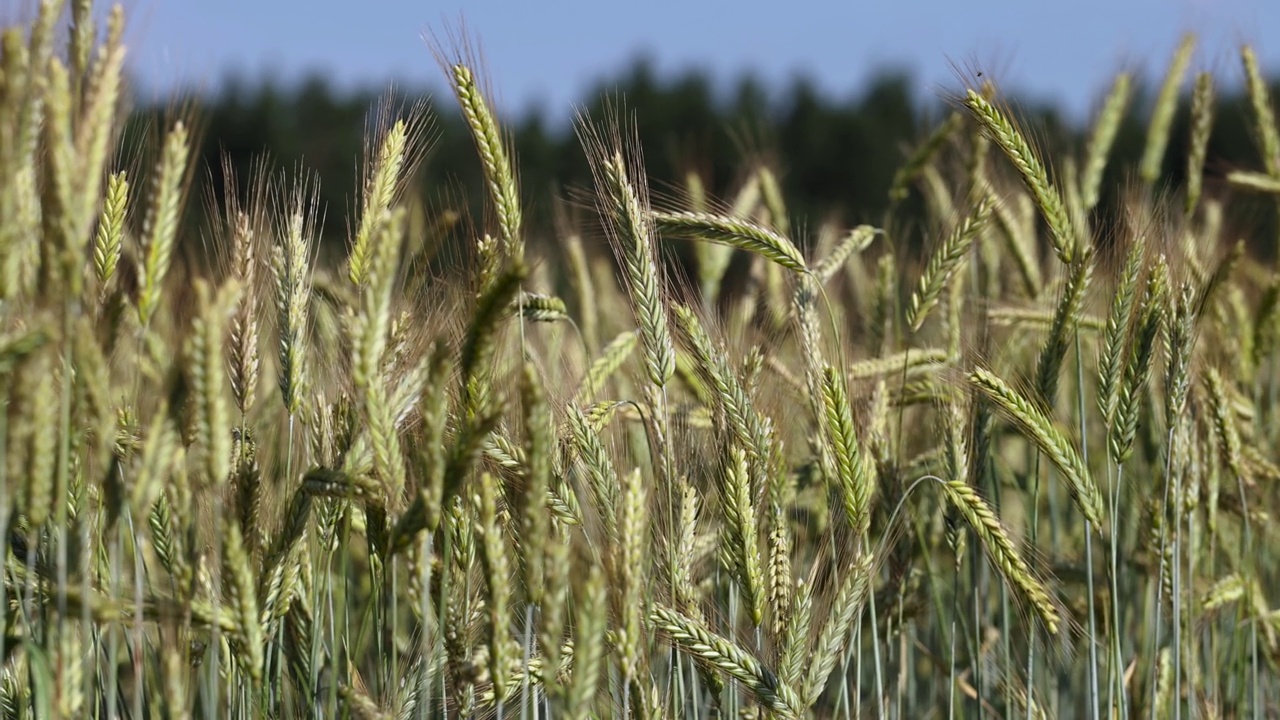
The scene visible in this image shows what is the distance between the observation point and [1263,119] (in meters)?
3.69

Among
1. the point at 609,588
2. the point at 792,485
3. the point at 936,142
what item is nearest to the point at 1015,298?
the point at 936,142

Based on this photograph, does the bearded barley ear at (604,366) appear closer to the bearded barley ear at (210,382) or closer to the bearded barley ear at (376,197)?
the bearded barley ear at (376,197)

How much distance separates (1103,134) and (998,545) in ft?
7.70

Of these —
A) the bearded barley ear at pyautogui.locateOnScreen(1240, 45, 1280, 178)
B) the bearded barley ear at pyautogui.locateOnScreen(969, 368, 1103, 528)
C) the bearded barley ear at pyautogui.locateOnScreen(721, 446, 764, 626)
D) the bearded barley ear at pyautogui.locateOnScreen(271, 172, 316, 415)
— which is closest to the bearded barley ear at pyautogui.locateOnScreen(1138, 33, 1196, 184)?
the bearded barley ear at pyautogui.locateOnScreen(1240, 45, 1280, 178)

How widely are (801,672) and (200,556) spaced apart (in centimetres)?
99

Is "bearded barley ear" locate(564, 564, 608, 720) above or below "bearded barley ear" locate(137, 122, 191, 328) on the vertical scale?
below

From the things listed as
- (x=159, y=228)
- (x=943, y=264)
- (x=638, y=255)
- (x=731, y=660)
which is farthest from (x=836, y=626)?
(x=159, y=228)

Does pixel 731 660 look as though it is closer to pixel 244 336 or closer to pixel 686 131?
Result: pixel 244 336

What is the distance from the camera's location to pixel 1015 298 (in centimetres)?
382

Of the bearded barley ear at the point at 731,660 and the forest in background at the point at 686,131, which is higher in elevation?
the forest in background at the point at 686,131

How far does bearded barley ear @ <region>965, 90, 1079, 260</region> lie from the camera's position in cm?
227

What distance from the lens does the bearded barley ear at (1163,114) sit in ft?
13.7

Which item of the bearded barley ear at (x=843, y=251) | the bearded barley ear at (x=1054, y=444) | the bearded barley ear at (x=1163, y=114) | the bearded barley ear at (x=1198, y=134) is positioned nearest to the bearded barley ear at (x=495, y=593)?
the bearded barley ear at (x=1054, y=444)

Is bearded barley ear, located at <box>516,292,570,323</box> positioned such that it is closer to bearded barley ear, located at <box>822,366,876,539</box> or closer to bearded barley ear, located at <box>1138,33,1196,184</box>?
bearded barley ear, located at <box>822,366,876,539</box>
